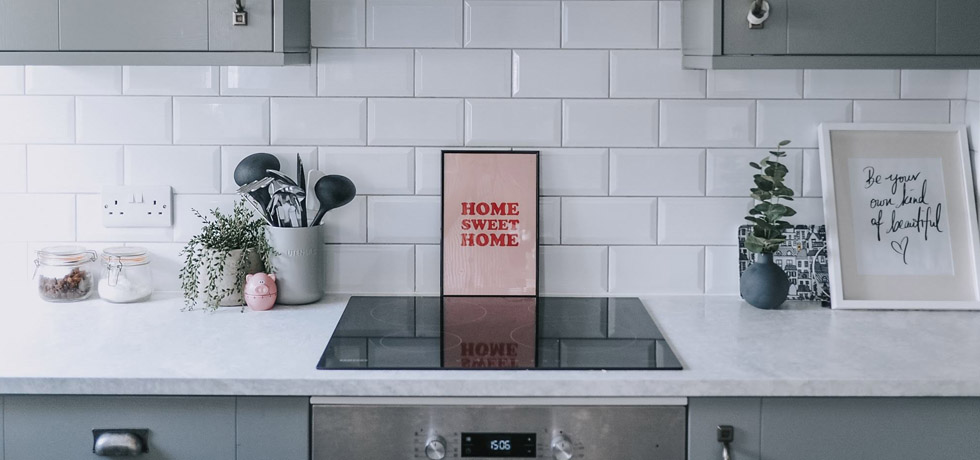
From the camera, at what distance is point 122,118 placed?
2.20m

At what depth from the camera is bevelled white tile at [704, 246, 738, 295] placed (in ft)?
7.38

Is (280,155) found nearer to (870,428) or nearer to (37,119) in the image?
(37,119)

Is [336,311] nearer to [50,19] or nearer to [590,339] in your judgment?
[590,339]

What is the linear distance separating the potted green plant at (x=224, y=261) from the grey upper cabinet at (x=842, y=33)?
1.04 m

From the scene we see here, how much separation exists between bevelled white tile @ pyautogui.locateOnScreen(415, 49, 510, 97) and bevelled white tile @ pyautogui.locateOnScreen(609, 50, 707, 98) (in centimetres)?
25

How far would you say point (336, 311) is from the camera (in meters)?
2.07

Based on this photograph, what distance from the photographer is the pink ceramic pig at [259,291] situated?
2029mm

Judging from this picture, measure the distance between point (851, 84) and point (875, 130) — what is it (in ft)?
0.39

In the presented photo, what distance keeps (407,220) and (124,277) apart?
0.63 m

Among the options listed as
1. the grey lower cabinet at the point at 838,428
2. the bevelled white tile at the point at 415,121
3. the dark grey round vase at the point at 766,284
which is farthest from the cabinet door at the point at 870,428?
the bevelled white tile at the point at 415,121

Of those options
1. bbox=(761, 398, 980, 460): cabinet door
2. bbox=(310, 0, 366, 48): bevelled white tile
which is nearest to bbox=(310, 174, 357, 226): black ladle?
bbox=(310, 0, 366, 48): bevelled white tile

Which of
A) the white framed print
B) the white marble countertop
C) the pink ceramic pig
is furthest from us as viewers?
the white framed print

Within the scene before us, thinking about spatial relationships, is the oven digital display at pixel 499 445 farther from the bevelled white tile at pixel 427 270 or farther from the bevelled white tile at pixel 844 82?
the bevelled white tile at pixel 844 82

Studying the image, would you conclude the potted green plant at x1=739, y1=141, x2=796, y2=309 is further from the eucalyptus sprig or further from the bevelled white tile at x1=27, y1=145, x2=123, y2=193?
the bevelled white tile at x1=27, y1=145, x2=123, y2=193
